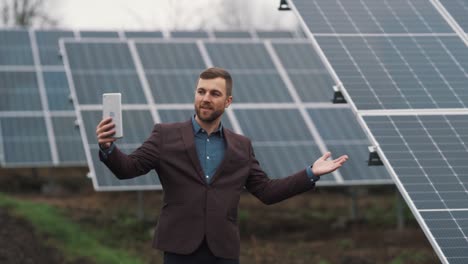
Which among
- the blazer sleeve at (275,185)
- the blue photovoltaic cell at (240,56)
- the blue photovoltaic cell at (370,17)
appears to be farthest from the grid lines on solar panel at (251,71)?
the blazer sleeve at (275,185)

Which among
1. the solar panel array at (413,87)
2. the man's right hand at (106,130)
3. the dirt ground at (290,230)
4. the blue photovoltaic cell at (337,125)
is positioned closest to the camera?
the man's right hand at (106,130)

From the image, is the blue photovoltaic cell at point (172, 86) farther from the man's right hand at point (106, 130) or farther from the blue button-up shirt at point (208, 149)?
the man's right hand at point (106, 130)

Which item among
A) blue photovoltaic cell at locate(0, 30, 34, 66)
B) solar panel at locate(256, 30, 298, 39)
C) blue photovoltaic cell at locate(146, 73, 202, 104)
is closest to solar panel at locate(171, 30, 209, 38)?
solar panel at locate(256, 30, 298, 39)

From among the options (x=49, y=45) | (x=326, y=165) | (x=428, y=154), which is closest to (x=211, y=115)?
(x=326, y=165)

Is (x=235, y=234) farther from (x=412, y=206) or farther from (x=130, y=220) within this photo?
(x=130, y=220)

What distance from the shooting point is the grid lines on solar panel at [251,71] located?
21406 millimetres

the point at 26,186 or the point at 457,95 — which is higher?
the point at 26,186

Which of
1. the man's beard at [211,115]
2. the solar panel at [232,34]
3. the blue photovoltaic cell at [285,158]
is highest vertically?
the solar panel at [232,34]

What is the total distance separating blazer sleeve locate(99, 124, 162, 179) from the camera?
716cm

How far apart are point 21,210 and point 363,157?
18.8 feet

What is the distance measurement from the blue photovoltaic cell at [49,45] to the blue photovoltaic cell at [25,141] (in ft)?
8.24

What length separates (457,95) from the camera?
13016mm

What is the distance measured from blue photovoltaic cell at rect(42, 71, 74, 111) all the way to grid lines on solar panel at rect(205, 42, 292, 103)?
581cm

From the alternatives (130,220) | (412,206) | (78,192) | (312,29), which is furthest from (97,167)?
(78,192)
